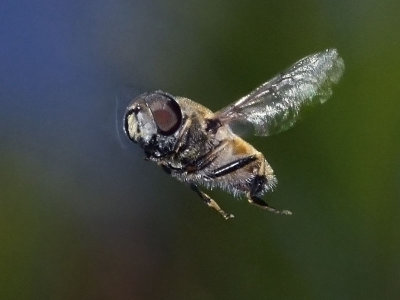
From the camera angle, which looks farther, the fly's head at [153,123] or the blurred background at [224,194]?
the blurred background at [224,194]

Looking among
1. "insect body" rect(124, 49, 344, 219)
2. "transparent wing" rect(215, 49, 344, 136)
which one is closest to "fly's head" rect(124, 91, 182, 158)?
"insect body" rect(124, 49, 344, 219)

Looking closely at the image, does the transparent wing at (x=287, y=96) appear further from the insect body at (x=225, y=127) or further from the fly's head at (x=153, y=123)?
the fly's head at (x=153, y=123)

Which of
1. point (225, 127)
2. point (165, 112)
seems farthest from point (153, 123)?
point (225, 127)

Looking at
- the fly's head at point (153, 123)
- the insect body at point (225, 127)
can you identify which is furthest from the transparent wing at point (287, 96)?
the fly's head at point (153, 123)

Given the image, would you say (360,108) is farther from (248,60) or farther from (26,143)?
(26,143)

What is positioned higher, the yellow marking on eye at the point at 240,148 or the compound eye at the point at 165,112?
the compound eye at the point at 165,112

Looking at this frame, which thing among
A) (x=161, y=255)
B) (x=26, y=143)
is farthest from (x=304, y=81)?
(x=26, y=143)
